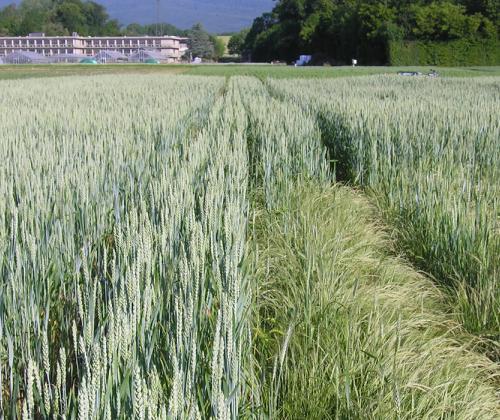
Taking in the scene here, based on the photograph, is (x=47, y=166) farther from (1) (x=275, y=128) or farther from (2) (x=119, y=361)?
(1) (x=275, y=128)

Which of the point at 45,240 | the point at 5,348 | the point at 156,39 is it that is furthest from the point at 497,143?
the point at 156,39

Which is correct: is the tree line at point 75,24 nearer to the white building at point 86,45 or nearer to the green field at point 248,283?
the white building at point 86,45

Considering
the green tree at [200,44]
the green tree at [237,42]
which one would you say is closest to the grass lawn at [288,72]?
the green tree at [200,44]

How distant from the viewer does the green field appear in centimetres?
151

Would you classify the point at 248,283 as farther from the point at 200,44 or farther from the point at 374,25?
the point at 200,44

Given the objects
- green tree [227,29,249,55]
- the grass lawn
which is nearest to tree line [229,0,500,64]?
the grass lawn

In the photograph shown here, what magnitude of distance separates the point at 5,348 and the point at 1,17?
5622 inches

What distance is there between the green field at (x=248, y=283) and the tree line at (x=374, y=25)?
145 ft

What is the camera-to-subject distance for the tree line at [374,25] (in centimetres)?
4575

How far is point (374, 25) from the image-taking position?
49.9 metres

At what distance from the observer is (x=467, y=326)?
2.82 metres

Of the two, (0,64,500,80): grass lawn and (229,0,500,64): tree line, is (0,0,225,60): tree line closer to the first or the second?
(229,0,500,64): tree line

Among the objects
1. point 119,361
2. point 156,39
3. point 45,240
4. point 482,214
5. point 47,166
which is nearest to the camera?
point 119,361

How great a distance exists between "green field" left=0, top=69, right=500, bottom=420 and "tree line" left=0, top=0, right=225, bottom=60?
117m
